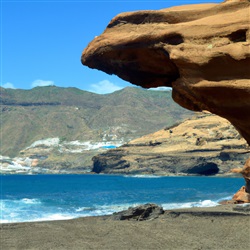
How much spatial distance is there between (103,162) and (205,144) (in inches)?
1576

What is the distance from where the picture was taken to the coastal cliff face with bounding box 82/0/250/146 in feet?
39.2

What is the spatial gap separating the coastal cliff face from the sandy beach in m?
5.62

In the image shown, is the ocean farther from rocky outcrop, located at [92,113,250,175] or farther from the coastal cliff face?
rocky outcrop, located at [92,113,250,175]

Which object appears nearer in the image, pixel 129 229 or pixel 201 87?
pixel 201 87

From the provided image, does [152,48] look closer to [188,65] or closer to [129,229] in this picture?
[188,65]

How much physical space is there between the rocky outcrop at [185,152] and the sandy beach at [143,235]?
400ft

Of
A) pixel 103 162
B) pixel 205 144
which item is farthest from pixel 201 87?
pixel 103 162

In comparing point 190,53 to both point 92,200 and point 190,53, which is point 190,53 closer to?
point 190,53

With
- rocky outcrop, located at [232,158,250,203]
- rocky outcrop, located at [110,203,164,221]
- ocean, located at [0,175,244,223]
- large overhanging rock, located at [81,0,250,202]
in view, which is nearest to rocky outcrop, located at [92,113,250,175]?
ocean, located at [0,175,244,223]

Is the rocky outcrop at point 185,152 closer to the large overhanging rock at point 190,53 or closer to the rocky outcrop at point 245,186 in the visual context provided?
the rocky outcrop at point 245,186

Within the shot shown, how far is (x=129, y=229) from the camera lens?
21.6 metres

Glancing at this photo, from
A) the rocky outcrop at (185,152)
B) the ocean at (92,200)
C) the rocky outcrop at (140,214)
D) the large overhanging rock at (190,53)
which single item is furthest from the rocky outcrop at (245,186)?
the rocky outcrop at (185,152)

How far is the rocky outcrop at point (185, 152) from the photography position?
152 metres

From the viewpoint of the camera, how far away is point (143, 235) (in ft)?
65.2
